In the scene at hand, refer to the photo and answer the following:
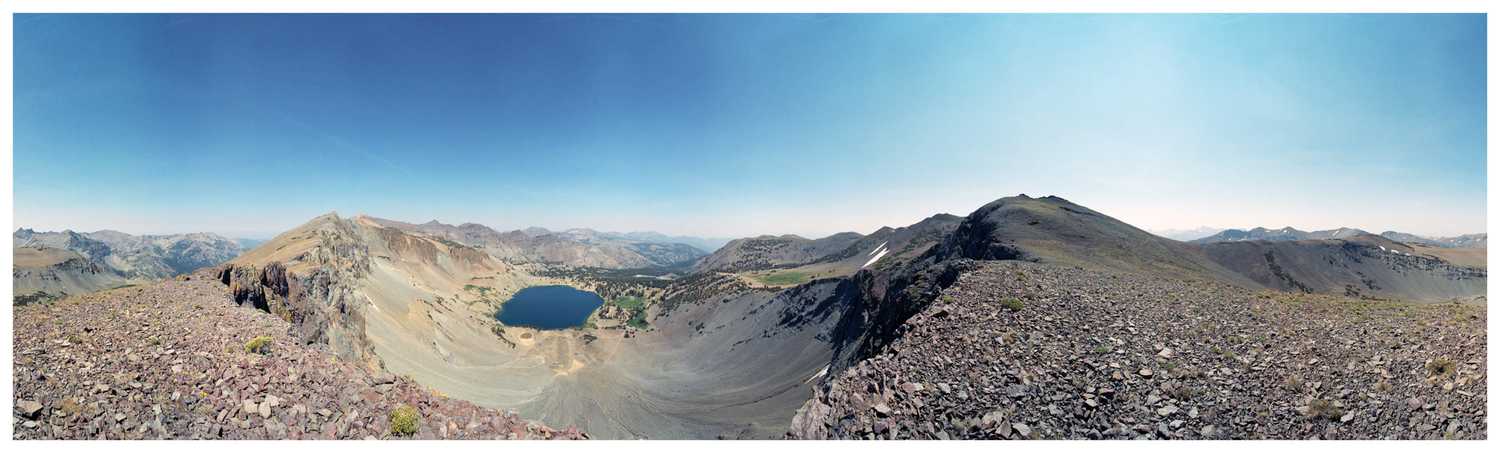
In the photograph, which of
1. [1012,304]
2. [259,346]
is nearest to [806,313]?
[1012,304]

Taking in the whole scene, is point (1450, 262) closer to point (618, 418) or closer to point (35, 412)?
point (618, 418)

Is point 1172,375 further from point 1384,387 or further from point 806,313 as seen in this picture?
point 806,313

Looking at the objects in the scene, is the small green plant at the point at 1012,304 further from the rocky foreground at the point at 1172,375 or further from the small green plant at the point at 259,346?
the small green plant at the point at 259,346

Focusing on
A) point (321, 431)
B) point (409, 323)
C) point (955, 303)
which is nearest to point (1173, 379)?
point (955, 303)

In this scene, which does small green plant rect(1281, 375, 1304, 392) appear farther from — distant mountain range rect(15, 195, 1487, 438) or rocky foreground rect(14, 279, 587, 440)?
rocky foreground rect(14, 279, 587, 440)

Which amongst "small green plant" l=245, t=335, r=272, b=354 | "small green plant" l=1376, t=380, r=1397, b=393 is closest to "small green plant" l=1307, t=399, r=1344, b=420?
"small green plant" l=1376, t=380, r=1397, b=393

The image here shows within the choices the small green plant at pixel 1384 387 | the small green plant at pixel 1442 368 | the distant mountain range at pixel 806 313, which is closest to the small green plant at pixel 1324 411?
the distant mountain range at pixel 806 313
